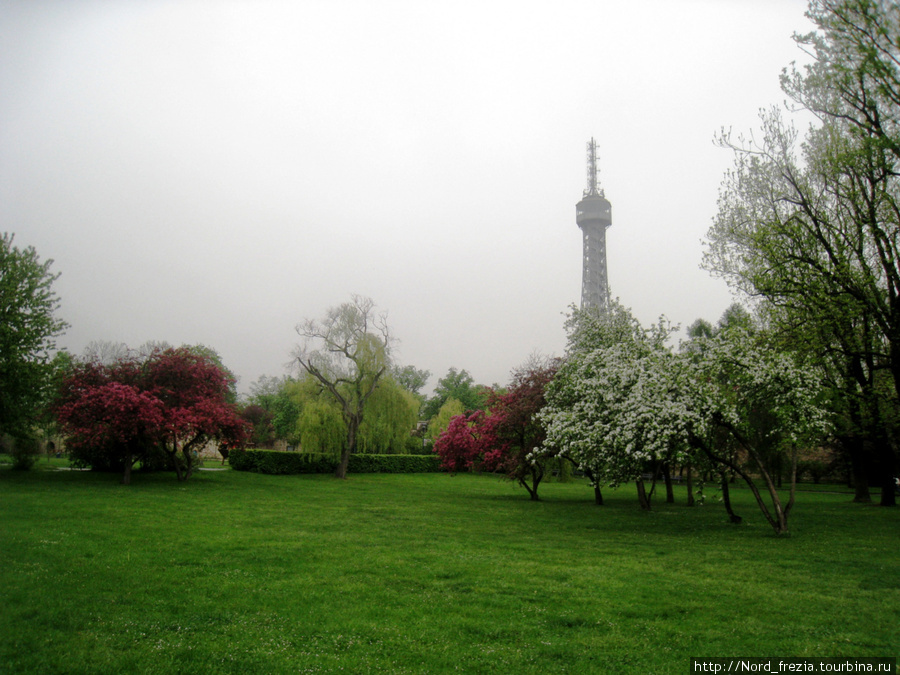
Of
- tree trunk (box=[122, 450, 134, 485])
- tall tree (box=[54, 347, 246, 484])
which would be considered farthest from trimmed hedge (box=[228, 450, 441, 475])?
tree trunk (box=[122, 450, 134, 485])

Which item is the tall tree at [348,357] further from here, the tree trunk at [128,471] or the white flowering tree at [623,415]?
the white flowering tree at [623,415]

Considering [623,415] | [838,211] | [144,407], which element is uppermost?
[838,211]

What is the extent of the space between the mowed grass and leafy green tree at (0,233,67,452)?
282 inches

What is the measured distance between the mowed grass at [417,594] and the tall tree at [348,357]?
849 inches

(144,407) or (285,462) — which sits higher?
(144,407)

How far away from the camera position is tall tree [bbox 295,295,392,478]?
1447 inches

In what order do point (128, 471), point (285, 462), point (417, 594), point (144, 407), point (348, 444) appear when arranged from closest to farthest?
point (417, 594), point (144, 407), point (128, 471), point (348, 444), point (285, 462)

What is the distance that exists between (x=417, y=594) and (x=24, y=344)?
67.0 feet

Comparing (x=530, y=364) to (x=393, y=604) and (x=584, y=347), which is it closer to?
(x=584, y=347)

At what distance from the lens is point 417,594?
26.2 feet

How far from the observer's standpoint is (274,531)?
42.9 ft

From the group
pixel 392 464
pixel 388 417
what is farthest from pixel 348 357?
pixel 392 464

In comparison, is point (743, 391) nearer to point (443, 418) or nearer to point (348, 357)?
point (348, 357)

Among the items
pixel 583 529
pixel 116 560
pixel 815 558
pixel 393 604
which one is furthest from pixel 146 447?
pixel 815 558
